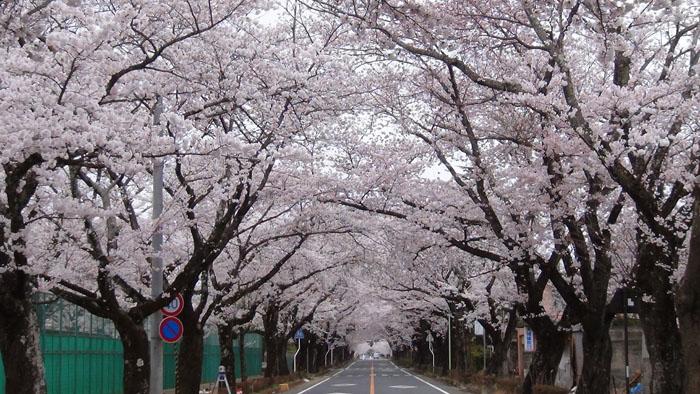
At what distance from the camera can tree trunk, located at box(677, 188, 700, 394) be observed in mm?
6898

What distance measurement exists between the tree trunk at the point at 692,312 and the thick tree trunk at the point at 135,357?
9.03 m

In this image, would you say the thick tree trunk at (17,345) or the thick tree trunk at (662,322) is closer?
the thick tree trunk at (17,345)

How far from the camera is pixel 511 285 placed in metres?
28.1

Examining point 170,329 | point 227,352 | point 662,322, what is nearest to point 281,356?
point 227,352

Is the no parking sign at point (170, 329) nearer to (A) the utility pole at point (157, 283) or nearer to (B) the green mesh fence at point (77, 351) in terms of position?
(A) the utility pole at point (157, 283)

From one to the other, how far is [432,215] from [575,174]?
129 inches

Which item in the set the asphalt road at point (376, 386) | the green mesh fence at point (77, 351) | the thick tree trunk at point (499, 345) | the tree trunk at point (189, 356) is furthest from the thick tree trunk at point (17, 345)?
the asphalt road at point (376, 386)

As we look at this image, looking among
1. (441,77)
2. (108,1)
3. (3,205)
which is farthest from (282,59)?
(3,205)

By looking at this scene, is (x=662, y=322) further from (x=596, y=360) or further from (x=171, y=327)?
(x=171, y=327)

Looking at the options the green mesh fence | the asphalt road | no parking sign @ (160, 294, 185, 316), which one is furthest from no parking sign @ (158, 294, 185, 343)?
the asphalt road

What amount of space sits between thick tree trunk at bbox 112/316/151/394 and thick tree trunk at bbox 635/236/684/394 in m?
8.84

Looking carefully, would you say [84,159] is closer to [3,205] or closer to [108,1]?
[3,205]

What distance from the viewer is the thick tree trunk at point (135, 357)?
12969 millimetres

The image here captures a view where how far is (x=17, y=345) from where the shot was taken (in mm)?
9633
